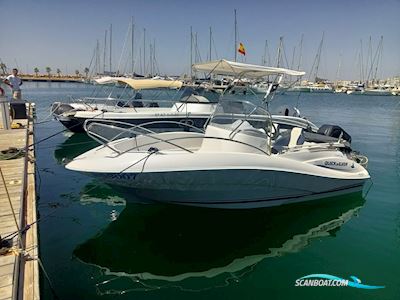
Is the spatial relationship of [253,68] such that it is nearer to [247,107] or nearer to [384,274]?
[247,107]

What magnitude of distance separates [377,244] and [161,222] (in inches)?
147

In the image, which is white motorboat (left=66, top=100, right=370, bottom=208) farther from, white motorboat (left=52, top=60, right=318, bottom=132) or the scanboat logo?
white motorboat (left=52, top=60, right=318, bottom=132)

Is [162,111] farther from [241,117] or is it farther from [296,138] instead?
[241,117]

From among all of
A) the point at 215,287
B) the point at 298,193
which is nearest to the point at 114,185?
the point at 215,287

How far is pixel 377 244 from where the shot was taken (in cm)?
548

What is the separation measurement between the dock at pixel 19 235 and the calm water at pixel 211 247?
0.66 m

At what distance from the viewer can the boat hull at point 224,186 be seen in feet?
16.9

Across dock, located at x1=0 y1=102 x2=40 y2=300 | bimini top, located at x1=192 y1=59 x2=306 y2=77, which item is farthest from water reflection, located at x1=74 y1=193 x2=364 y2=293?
bimini top, located at x1=192 y1=59 x2=306 y2=77

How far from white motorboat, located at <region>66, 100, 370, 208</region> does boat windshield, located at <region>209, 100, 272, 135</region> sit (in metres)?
0.02

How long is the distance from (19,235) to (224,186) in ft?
10.1

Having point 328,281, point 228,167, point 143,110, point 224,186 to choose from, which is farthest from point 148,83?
point 328,281

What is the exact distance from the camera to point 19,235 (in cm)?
370

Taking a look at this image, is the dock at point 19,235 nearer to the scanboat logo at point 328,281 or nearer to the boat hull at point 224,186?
the boat hull at point 224,186

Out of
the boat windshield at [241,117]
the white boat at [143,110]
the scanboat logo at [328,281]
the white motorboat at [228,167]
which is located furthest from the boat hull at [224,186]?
the white boat at [143,110]
